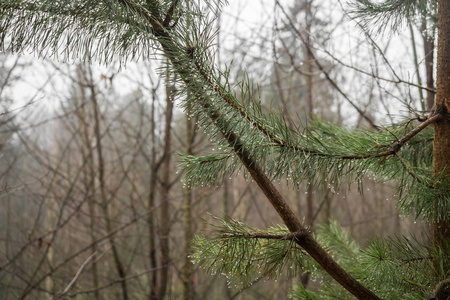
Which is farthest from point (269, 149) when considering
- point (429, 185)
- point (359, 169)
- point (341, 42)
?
point (341, 42)

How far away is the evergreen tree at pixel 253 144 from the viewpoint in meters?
1.02

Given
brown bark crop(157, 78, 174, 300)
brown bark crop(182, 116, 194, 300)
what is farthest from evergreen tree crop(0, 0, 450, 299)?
brown bark crop(157, 78, 174, 300)

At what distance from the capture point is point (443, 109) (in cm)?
139

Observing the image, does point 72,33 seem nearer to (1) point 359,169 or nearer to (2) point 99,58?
(2) point 99,58

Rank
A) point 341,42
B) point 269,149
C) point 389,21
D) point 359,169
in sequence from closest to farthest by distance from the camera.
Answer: point 269,149
point 359,169
point 389,21
point 341,42

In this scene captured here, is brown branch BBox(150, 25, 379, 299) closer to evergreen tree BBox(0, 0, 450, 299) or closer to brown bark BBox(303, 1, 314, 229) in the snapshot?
evergreen tree BBox(0, 0, 450, 299)

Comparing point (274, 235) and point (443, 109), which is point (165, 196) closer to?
point (274, 235)

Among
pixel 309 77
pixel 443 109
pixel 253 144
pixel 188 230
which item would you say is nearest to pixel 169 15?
pixel 253 144

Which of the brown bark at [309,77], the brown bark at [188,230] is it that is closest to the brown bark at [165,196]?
the brown bark at [188,230]

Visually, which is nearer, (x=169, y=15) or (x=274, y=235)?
(x=169, y=15)

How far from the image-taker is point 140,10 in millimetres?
991

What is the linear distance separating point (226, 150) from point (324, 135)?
0.64 meters

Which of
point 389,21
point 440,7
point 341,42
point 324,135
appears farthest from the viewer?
point 341,42

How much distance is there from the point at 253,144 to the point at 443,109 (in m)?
0.85
